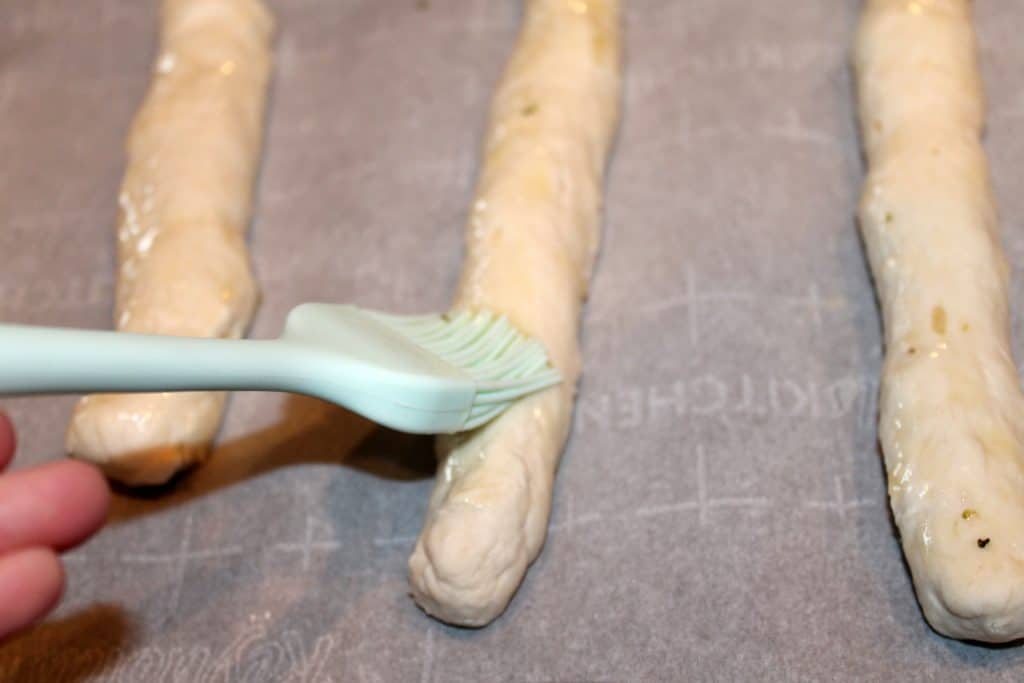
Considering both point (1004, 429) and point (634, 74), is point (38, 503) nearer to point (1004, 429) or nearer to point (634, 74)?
point (1004, 429)

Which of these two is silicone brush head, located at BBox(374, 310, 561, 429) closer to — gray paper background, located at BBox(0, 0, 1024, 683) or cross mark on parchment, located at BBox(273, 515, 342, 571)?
gray paper background, located at BBox(0, 0, 1024, 683)

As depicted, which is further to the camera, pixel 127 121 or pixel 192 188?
pixel 127 121

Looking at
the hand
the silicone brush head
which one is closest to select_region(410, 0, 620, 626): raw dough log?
the silicone brush head

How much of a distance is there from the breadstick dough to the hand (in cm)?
102

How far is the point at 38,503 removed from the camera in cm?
120

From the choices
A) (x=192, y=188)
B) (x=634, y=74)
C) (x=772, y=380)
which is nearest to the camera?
(x=772, y=380)

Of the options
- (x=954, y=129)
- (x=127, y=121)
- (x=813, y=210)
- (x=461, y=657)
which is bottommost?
(x=461, y=657)

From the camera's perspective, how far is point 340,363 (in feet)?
4.25

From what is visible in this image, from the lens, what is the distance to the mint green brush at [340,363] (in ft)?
3.46

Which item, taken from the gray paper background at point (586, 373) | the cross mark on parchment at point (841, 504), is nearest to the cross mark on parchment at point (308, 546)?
the gray paper background at point (586, 373)

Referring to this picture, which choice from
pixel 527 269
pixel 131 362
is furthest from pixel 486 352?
pixel 131 362

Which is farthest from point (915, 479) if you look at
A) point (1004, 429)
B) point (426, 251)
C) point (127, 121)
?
point (127, 121)

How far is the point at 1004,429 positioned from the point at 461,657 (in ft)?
2.59

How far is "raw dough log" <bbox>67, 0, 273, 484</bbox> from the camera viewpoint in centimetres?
161
